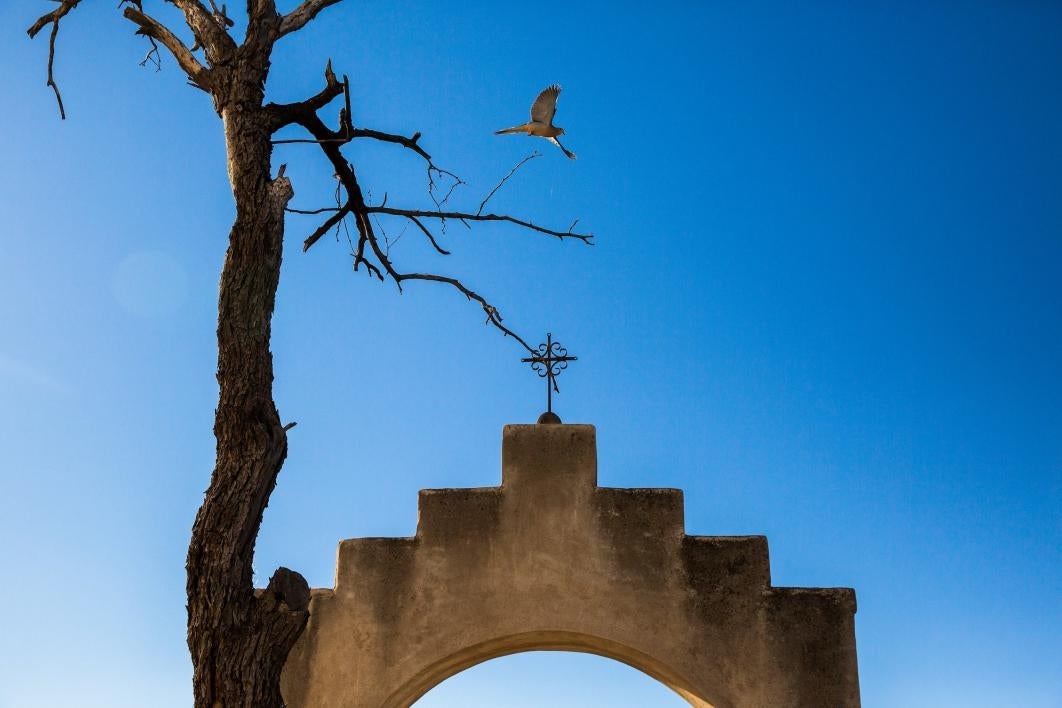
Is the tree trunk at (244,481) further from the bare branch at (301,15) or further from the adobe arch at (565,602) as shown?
the adobe arch at (565,602)

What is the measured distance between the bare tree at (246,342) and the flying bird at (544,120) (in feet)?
3.34

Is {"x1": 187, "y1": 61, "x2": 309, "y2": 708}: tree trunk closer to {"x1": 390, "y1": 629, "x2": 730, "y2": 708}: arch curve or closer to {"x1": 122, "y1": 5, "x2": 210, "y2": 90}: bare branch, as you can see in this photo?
{"x1": 122, "y1": 5, "x2": 210, "y2": 90}: bare branch

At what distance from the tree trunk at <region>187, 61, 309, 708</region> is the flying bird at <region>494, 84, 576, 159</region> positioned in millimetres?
2077

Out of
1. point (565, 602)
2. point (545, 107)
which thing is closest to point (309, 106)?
point (545, 107)

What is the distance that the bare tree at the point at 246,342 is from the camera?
459 cm

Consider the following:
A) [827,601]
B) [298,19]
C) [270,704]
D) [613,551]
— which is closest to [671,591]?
[613,551]

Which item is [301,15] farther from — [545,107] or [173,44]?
[545,107]

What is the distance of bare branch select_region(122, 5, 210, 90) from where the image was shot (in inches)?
226

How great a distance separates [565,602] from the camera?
23.1ft

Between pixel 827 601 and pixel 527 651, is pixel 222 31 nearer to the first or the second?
pixel 527 651

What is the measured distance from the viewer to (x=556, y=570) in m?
7.10

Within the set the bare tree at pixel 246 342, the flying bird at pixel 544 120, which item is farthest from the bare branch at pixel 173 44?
the flying bird at pixel 544 120

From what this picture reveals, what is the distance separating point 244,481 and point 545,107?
3.44 metres

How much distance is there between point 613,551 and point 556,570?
376 mm
